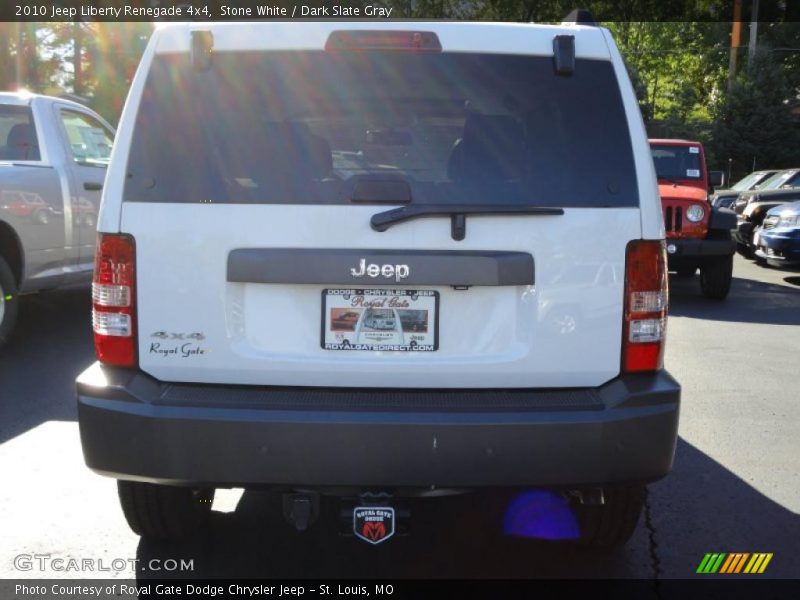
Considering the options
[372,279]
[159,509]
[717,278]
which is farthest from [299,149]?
[717,278]

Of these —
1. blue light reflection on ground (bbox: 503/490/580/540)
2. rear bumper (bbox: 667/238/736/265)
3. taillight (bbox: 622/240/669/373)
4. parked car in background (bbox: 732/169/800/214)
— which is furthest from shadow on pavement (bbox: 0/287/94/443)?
parked car in background (bbox: 732/169/800/214)

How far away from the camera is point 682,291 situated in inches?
498

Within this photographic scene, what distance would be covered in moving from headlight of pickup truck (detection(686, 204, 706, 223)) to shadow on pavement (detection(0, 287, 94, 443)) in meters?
6.97

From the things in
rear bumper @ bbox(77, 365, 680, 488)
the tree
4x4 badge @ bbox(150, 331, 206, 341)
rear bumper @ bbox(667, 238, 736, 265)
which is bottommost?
rear bumper @ bbox(667, 238, 736, 265)

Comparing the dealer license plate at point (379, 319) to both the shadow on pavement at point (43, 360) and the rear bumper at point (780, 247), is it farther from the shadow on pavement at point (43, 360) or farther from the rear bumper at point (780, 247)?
the rear bumper at point (780, 247)

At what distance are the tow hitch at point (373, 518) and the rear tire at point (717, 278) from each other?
358 inches

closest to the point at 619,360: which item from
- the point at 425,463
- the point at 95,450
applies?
the point at 425,463

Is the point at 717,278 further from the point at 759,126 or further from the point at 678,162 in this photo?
the point at 759,126

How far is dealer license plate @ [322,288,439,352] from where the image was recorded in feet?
10.5

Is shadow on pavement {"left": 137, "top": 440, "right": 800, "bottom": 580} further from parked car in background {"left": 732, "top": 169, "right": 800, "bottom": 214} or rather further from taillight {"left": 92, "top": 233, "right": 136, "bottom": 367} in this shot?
parked car in background {"left": 732, "top": 169, "right": 800, "bottom": 214}

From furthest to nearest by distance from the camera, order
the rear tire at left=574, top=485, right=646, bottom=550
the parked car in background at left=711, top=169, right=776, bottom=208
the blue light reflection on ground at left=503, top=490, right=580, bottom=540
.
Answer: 1. the parked car in background at left=711, top=169, right=776, bottom=208
2. the blue light reflection on ground at left=503, top=490, right=580, bottom=540
3. the rear tire at left=574, top=485, right=646, bottom=550

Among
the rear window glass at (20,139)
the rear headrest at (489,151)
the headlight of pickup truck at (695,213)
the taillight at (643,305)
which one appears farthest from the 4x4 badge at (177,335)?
the headlight of pickup truck at (695,213)

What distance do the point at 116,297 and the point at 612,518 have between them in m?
2.01

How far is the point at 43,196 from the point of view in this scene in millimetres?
7699
